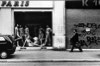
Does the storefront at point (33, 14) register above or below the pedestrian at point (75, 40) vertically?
above

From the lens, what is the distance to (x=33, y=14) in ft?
64.9

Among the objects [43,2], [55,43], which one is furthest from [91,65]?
[43,2]

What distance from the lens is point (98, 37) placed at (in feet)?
65.3

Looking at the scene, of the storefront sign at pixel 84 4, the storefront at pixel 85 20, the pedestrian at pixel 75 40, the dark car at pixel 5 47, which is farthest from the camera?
the storefront at pixel 85 20

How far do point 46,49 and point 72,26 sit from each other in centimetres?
263

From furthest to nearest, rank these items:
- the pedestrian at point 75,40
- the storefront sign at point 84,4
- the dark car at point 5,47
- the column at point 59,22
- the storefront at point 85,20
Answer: the storefront at point 85,20 → the storefront sign at point 84,4 → the column at point 59,22 → the pedestrian at point 75,40 → the dark car at point 5,47

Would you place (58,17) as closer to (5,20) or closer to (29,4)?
(29,4)

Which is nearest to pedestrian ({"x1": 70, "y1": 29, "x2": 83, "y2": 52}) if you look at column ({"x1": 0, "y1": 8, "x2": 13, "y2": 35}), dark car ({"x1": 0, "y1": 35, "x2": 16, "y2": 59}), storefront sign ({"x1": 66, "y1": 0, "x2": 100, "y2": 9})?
storefront sign ({"x1": 66, "y1": 0, "x2": 100, "y2": 9})

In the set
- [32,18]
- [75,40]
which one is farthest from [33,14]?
[75,40]

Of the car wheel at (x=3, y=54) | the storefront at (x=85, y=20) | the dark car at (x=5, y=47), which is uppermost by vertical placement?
the storefront at (x=85, y=20)

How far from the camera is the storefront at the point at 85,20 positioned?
19.8 metres

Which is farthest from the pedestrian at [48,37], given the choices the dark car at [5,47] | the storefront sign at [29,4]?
the dark car at [5,47]

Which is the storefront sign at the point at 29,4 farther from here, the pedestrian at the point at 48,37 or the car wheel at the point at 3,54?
the car wheel at the point at 3,54

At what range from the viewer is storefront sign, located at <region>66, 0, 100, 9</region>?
64.3 feet
